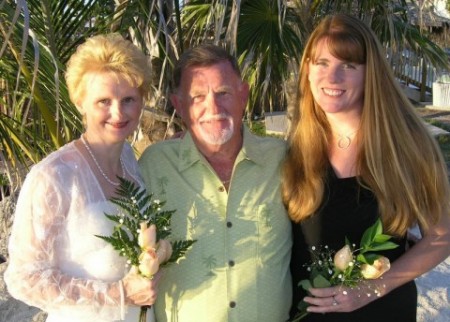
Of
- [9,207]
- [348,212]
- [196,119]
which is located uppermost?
[196,119]

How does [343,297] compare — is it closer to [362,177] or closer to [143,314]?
[362,177]

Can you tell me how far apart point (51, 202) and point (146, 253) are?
15.1 inches

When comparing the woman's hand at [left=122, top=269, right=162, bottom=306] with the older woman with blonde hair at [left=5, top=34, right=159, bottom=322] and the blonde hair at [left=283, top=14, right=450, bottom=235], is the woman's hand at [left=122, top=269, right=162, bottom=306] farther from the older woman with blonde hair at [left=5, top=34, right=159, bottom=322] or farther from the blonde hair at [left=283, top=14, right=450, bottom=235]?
the blonde hair at [left=283, top=14, right=450, bottom=235]

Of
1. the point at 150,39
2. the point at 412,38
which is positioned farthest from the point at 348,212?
the point at 412,38

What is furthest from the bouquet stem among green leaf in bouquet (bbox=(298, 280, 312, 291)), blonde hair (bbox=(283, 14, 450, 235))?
blonde hair (bbox=(283, 14, 450, 235))

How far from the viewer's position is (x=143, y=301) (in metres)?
1.91

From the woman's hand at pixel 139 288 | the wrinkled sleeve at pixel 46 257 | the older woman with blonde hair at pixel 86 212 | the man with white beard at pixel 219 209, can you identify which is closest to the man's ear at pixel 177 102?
the man with white beard at pixel 219 209

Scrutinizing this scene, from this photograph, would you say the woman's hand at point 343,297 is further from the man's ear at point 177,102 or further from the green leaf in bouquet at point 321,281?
the man's ear at point 177,102

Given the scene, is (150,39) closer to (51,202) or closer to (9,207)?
(51,202)

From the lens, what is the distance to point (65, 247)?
6.41 feet

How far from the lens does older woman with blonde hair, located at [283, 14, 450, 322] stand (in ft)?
7.05

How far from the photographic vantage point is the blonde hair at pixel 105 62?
1.99m

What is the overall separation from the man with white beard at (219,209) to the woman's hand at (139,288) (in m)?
0.28

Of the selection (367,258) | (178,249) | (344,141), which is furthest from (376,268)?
(178,249)
